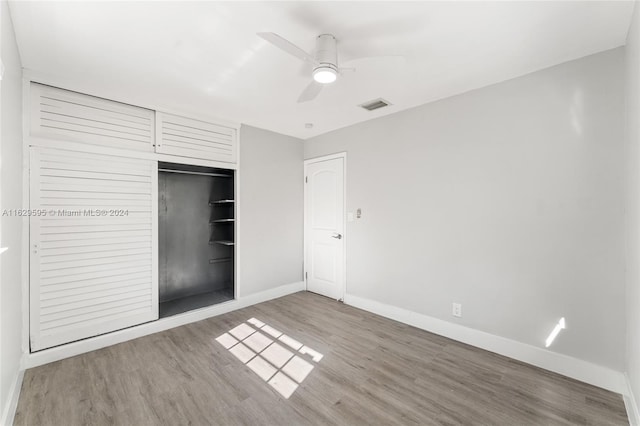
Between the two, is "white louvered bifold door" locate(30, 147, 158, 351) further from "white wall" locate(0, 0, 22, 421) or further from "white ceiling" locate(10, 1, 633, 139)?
"white ceiling" locate(10, 1, 633, 139)

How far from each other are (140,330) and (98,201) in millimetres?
1424

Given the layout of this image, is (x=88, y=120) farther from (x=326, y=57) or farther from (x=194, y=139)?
(x=326, y=57)

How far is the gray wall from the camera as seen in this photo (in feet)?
12.7

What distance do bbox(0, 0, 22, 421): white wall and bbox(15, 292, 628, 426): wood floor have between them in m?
0.36

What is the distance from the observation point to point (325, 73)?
73.3 inches

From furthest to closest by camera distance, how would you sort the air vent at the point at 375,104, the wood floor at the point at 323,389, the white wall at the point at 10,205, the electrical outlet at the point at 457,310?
the air vent at the point at 375,104 < the electrical outlet at the point at 457,310 < the wood floor at the point at 323,389 < the white wall at the point at 10,205

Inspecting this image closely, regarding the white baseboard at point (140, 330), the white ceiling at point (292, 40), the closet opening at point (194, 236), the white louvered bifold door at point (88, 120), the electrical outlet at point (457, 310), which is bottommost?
the white baseboard at point (140, 330)

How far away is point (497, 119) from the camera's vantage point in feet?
8.55

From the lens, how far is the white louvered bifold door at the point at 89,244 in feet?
8.03

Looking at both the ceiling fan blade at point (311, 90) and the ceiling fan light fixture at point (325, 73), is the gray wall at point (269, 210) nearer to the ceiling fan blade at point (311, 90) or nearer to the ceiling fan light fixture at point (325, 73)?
the ceiling fan blade at point (311, 90)

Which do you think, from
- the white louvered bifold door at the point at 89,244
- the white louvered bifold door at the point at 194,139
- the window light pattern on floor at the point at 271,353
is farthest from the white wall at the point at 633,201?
the white louvered bifold door at the point at 89,244

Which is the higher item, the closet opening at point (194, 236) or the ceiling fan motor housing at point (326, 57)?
the ceiling fan motor housing at point (326, 57)

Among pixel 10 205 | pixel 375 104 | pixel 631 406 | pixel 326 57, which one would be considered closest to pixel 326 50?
pixel 326 57

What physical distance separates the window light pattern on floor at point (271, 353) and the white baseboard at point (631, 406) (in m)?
2.10
